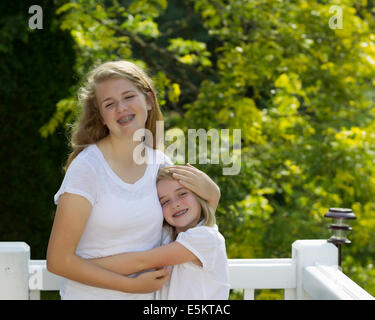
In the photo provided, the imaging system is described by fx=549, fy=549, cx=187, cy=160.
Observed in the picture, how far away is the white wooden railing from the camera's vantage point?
5.68 ft

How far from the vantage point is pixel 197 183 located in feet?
5.83

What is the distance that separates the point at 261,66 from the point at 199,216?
2177mm

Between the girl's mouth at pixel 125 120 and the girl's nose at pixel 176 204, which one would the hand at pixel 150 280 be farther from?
the girl's mouth at pixel 125 120

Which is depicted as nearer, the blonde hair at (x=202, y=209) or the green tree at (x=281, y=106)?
the blonde hair at (x=202, y=209)

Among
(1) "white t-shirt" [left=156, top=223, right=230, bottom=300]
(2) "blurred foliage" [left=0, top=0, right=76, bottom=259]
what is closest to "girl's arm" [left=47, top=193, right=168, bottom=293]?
(1) "white t-shirt" [left=156, top=223, right=230, bottom=300]

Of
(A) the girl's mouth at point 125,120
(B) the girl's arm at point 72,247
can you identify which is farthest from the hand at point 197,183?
(B) the girl's arm at point 72,247

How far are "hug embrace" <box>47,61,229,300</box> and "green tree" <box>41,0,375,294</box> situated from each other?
1803 millimetres

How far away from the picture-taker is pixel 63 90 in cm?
461

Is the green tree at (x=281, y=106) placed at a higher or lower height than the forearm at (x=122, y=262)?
higher

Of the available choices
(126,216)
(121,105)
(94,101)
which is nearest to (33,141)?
(94,101)

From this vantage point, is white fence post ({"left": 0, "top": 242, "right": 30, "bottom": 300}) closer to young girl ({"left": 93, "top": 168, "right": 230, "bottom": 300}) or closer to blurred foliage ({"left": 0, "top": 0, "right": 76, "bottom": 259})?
young girl ({"left": 93, "top": 168, "right": 230, "bottom": 300})

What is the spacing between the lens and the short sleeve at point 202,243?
5.47ft

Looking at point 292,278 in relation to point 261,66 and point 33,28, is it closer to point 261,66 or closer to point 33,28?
point 261,66

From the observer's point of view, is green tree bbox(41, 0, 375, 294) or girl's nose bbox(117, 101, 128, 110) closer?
girl's nose bbox(117, 101, 128, 110)
